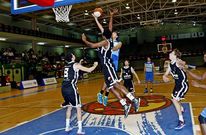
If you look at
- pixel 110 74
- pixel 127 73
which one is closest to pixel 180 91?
pixel 110 74

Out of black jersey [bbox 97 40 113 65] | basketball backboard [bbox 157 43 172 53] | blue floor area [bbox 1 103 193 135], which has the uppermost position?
basketball backboard [bbox 157 43 172 53]

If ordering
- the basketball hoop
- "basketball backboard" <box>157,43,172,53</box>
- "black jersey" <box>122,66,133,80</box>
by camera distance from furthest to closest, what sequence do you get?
Answer: "basketball backboard" <box>157,43,172,53</box>
"black jersey" <box>122,66,133,80</box>
the basketball hoop

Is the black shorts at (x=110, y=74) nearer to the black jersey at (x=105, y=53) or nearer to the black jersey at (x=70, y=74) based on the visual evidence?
the black jersey at (x=105, y=53)

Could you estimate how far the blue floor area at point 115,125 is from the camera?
6.00m

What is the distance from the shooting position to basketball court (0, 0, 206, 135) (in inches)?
263

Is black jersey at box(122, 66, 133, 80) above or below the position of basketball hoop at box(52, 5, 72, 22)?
below

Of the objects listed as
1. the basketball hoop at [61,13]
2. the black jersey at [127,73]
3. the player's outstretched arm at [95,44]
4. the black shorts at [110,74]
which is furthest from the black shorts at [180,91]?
the basketball hoop at [61,13]

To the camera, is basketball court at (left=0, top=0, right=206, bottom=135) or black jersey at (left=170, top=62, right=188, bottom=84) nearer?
black jersey at (left=170, top=62, right=188, bottom=84)

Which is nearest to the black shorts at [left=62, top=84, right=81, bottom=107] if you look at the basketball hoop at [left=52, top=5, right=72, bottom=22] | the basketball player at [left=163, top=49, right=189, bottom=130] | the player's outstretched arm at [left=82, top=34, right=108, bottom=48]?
the player's outstretched arm at [left=82, top=34, right=108, bottom=48]

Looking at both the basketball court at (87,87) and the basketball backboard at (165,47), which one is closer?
the basketball court at (87,87)

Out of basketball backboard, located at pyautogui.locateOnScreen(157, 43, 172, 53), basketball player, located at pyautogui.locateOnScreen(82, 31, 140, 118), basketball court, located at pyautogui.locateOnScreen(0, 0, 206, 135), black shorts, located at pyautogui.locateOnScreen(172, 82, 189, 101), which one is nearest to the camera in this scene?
basketball player, located at pyautogui.locateOnScreen(82, 31, 140, 118)

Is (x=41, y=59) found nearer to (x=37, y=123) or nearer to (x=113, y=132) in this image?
(x=37, y=123)

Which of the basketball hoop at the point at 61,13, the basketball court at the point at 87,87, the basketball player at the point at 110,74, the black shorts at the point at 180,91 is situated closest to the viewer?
the basketball player at the point at 110,74

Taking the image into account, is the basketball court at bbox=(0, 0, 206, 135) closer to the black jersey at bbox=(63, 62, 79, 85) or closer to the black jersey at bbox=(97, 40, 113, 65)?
the black jersey at bbox=(97, 40, 113, 65)
